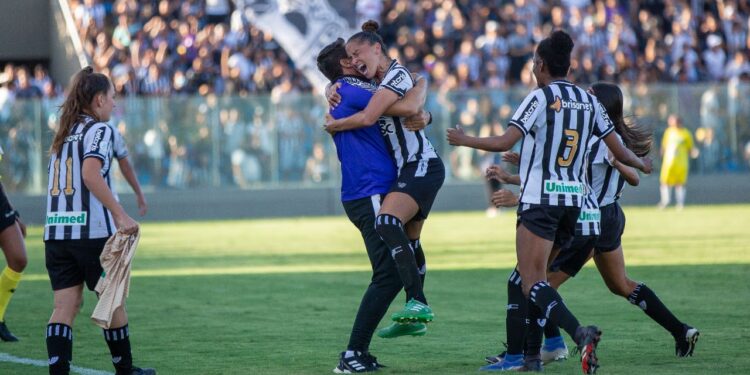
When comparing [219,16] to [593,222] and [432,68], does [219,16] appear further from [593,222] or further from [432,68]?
[593,222]

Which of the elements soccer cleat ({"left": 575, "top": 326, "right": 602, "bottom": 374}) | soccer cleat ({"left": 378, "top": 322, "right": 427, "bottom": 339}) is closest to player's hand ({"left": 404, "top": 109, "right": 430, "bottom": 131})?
soccer cleat ({"left": 378, "top": 322, "right": 427, "bottom": 339})

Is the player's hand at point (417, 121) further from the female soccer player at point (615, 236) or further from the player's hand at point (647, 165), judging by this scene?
the player's hand at point (647, 165)

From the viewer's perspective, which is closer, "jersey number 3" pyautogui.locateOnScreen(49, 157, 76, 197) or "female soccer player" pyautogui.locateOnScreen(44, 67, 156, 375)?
"female soccer player" pyautogui.locateOnScreen(44, 67, 156, 375)

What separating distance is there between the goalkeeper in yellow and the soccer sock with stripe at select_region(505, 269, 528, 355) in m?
21.5

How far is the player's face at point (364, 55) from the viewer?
823cm

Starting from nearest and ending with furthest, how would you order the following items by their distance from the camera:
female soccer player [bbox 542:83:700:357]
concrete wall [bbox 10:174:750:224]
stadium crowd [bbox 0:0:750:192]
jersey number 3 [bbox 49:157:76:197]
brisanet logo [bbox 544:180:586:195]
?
brisanet logo [bbox 544:180:586:195] < jersey number 3 [bbox 49:157:76:197] < female soccer player [bbox 542:83:700:357] < concrete wall [bbox 10:174:750:224] < stadium crowd [bbox 0:0:750:192]

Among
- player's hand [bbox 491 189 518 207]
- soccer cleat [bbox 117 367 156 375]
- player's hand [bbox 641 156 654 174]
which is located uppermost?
player's hand [bbox 641 156 654 174]

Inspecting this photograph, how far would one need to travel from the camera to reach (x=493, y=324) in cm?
1076

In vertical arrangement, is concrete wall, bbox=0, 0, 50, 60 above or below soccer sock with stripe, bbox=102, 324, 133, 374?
above

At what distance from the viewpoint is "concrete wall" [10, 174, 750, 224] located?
2917cm

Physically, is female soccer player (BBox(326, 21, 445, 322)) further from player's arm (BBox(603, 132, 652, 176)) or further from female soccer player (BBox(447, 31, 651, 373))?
player's arm (BBox(603, 132, 652, 176))

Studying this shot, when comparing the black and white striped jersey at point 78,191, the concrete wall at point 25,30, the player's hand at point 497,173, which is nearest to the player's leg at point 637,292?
the player's hand at point 497,173

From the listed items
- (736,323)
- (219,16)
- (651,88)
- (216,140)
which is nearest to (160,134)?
(216,140)

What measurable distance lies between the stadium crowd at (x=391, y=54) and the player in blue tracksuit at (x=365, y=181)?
830 inches
